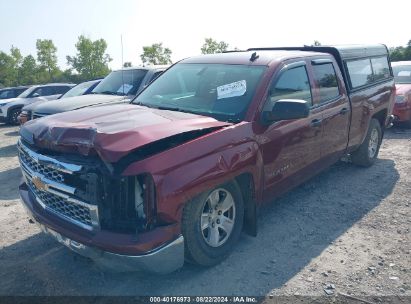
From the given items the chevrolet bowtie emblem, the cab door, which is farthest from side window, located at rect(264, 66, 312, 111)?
the chevrolet bowtie emblem

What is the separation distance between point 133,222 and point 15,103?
13719 mm

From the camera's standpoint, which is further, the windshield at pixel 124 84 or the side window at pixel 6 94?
the side window at pixel 6 94

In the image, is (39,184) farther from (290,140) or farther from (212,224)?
(290,140)

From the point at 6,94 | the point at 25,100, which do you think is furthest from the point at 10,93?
the point at 25,100

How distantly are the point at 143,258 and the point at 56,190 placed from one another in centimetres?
93

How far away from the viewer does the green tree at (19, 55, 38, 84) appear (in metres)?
44.7

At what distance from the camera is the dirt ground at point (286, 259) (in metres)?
3.08

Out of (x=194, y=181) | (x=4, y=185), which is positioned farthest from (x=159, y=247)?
(x=4, y=185)

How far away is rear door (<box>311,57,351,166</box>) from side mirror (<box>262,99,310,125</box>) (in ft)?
3.26

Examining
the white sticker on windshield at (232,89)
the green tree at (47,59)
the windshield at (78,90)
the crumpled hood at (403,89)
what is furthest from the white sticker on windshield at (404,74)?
the green tree at (47,59)

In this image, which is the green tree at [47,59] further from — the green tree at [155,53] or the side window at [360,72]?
the side window at [360,72]

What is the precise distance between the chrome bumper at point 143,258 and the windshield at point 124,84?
16.5 feet

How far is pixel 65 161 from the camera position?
110 inches

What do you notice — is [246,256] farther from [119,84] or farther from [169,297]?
[119,84]
